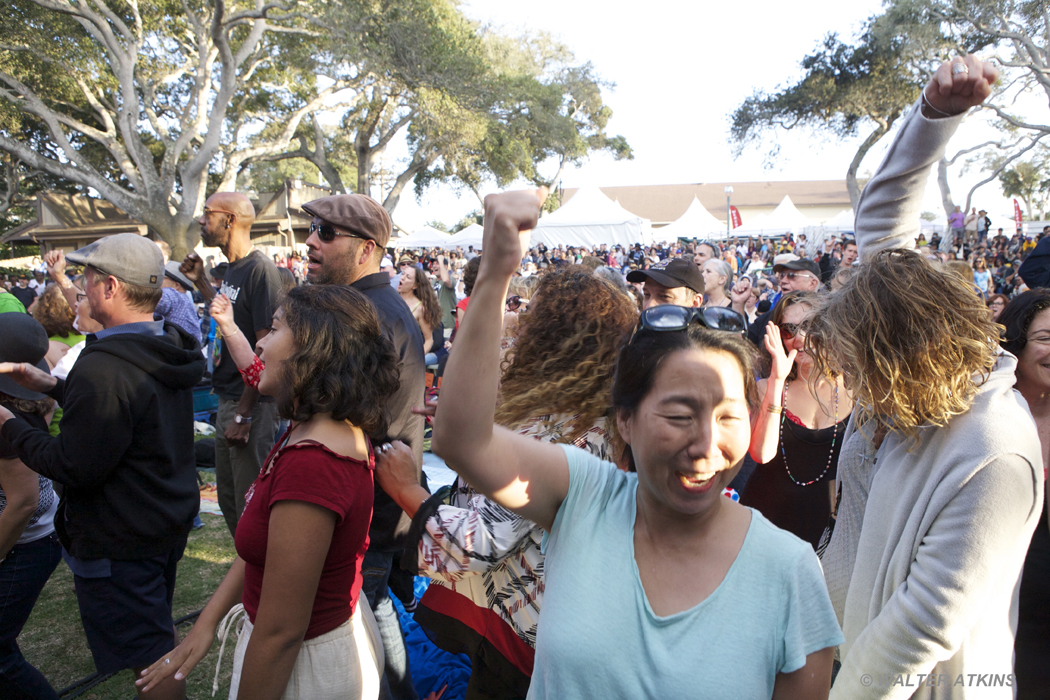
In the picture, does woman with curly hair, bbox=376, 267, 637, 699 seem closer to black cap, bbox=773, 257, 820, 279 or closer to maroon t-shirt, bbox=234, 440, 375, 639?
maroon t-shirt, bbox=234, 440, 375, 639

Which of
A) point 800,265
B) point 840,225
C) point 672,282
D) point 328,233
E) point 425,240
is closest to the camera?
point 328,233

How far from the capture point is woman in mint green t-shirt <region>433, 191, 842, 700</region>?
1159 millimetres

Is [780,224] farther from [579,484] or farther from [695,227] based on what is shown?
[579,484]

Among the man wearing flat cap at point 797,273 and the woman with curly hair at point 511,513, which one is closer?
the woman with curly hair at point 511,513

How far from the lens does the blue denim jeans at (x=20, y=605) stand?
254 centimetres

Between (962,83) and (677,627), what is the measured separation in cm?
158

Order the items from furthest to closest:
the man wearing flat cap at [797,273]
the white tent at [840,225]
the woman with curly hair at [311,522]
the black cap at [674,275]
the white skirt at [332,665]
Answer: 1. the white tent at [840,225]
2. the man wearing flat cap at [797,273]
3. the black cap at [674,275]
4. the white skirt at [332,665]
5. the woman with curly hair at [311,522]

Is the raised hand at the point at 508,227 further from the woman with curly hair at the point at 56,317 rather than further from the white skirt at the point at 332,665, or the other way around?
the woman with curly hair at the point at 56,317

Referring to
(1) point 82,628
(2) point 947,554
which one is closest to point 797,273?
(2) point 947,554

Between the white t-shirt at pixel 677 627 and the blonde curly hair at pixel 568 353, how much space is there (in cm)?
68

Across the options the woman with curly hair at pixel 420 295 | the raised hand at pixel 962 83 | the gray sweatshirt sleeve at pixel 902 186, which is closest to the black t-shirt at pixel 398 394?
the gray sweatshirt sleeve at pixel 902 186

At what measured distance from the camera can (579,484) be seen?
137 cm

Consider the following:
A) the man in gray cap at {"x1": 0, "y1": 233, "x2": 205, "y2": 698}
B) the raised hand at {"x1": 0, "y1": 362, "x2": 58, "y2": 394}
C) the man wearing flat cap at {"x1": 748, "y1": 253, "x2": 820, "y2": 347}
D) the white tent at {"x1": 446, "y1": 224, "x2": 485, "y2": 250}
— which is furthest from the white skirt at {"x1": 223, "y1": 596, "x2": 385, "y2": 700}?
the white tent at {"x1": 446, "y1": 224, "x2": 485, "y2": 250}

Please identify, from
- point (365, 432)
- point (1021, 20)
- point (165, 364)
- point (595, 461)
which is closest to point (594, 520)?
point (595, 461)
